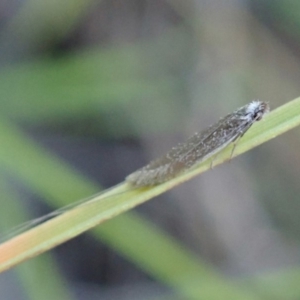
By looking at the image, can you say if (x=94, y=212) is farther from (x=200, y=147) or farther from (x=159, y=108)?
(x=159, y=108)

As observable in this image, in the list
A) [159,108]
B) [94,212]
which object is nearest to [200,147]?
[94,212]

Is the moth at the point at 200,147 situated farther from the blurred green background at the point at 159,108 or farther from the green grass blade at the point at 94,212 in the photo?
the blurred green background at the point at 159,108

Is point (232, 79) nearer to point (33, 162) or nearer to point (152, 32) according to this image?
point (152, 32)

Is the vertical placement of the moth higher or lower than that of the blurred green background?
lower

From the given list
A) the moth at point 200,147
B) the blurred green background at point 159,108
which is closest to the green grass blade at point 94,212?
the moth at point 200,147

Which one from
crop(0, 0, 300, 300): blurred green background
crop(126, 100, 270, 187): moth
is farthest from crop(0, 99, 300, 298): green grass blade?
crop(0, 0, 300, 300): blurred green background

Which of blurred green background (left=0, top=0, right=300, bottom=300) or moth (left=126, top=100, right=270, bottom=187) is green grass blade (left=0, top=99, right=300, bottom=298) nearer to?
moth (left=126, top=100, right=270, bottom=187)
